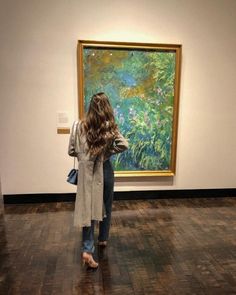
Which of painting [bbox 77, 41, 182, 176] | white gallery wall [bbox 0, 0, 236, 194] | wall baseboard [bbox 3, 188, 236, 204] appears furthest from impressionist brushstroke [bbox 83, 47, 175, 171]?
wall baseboard [bbox 3, 188, 236, 204]

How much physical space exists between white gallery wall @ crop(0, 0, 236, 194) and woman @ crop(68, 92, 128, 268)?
1.58m

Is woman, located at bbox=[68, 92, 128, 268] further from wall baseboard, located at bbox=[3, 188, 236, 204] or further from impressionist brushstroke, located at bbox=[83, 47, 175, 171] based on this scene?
wall baseboard, located at bbox=[3, 188, 236, 204]

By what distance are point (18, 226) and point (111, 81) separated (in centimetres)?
222

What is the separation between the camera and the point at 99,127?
2256mm

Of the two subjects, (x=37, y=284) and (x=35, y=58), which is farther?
(x=35, y=58)

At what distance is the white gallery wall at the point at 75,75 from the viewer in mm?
3576

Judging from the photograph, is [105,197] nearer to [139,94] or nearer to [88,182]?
[88,182]

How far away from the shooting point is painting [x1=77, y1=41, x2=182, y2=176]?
371 cm

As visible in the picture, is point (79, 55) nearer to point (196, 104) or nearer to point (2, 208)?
point (196, 104)

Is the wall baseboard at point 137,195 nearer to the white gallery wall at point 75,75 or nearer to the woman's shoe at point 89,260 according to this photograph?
the white gallery wall at point 75,75

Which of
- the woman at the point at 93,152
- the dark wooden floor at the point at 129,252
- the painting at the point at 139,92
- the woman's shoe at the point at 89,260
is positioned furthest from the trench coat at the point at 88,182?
the painting at the point at 139,92

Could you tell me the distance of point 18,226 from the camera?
10.4 ft

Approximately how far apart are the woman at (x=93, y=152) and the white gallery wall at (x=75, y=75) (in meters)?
1.58

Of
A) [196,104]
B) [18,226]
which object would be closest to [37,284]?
[18,226]
